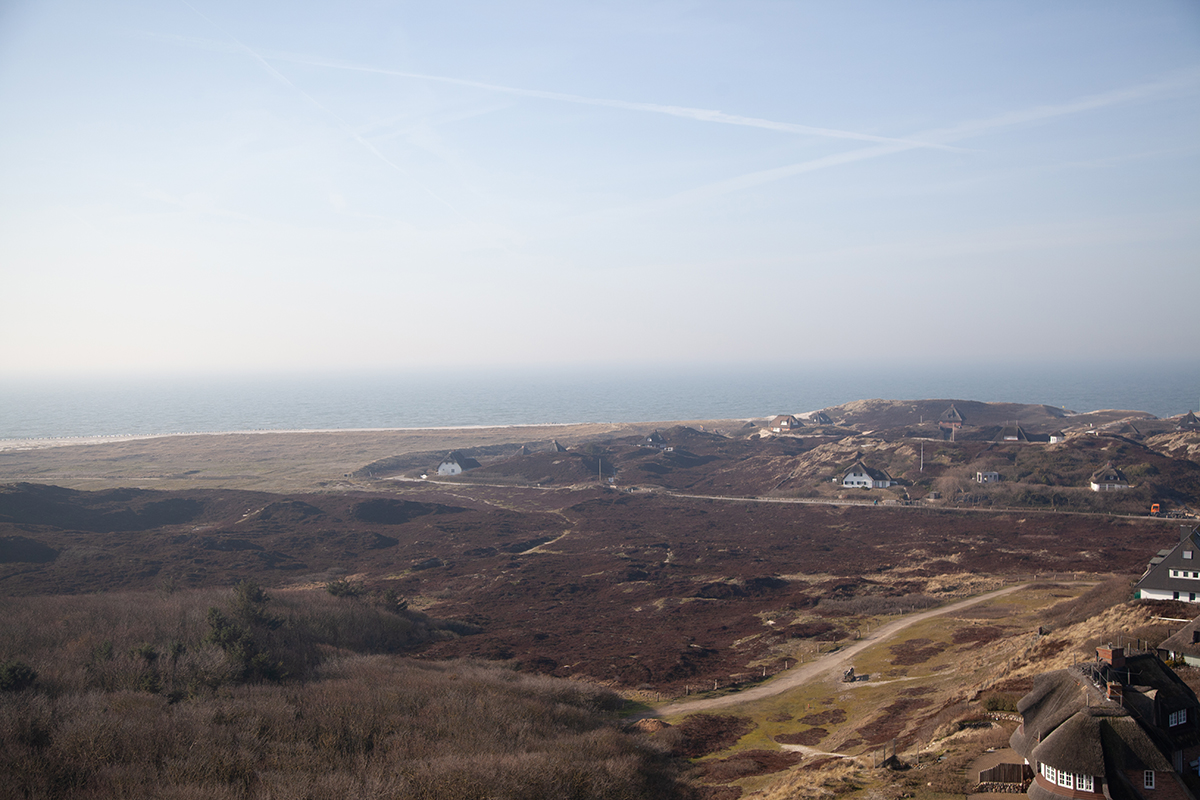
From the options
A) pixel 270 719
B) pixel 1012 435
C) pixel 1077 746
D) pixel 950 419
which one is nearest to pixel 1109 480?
pixel 1012 435

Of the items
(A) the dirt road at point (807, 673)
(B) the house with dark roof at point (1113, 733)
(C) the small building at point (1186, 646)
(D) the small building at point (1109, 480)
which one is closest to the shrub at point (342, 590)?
(A) the dirt road at point (807, 673)

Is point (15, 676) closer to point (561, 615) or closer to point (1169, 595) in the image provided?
point (561, 615)

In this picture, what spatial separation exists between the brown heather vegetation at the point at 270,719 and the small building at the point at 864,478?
75766 millimetres

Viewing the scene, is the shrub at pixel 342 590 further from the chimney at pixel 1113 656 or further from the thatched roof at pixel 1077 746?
the chimney at pixel 1113 656

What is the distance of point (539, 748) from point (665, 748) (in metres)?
6.94

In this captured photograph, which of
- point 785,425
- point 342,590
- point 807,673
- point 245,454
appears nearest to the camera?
point 807,673

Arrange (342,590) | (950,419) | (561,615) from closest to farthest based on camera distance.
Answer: (342,590)
(561,615)
(950,419)

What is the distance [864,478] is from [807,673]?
6730 centimetres

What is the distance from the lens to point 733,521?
298ft

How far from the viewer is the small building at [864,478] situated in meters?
102

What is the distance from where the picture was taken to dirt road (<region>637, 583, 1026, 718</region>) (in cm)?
3753

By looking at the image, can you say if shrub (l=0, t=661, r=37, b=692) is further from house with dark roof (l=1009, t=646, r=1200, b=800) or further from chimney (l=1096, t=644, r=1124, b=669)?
chimney (l=1096, t=644, r=1124, b=669)

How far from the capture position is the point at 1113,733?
1861cm

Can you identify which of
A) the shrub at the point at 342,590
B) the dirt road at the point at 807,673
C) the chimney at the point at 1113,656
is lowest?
the dirt road at the point at 807,673
